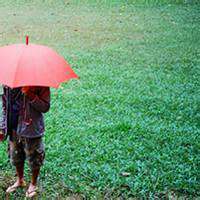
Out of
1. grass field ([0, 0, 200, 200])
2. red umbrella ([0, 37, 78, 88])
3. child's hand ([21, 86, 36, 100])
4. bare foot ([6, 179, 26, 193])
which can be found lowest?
bare foot ([6, 179, 26, 193])

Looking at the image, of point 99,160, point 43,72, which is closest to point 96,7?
point 99,160

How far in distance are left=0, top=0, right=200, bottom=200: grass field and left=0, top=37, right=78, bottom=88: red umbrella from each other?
4.05 feet

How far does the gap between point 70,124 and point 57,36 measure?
4.70 meters

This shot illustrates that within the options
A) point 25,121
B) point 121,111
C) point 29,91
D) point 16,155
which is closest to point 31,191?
point 16,155

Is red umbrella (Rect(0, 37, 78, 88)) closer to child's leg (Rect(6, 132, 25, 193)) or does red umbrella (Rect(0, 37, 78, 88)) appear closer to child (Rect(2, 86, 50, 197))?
child (Rect(2, 86, 50, 197))

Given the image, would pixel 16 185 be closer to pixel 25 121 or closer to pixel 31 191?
pixel 31 191

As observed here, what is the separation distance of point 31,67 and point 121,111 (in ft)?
8.78

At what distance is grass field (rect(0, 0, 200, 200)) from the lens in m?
4.00

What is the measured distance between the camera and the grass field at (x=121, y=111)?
158 inches

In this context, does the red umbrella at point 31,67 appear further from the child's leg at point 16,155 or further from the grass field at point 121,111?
the grass field at point 121,111

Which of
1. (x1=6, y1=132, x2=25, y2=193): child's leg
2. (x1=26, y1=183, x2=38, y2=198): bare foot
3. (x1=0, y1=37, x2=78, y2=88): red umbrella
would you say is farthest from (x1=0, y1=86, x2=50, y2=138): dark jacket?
(x1=26, y1=183, x2=38, y2=198): bare foot

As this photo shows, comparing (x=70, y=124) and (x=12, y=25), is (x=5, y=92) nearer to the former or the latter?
(x=70, y=124)

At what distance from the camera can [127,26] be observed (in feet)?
34.9

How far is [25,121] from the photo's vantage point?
133 inches
